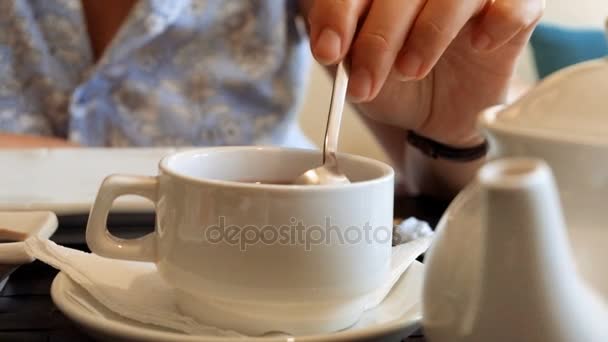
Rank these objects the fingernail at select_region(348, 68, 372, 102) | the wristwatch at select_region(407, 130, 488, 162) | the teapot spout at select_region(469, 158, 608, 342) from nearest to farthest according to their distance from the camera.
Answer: the teapot spout at select_region(469, 158, 608, 342) → the fingernail at select_region(348, 68, 372, 102) → the wristwatch at select_region(407, 130, 488, 162)

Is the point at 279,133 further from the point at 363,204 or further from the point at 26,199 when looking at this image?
the point at 363,204

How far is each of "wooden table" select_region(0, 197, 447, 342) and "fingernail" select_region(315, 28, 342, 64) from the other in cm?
16

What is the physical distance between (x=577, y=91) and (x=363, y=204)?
0.11 meters

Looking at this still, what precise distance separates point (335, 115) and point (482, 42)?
0.51 feet

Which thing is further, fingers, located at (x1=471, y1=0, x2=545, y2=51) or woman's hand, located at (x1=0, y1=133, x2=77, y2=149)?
woman's hand, located at (x1=0, y1=133, x2=77, y2=149)

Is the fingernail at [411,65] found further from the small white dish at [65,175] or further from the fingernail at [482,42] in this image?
the small white dish at [65,175]

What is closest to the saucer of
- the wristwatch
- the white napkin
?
the white napkin

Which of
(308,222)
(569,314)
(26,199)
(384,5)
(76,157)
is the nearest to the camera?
(569,314)

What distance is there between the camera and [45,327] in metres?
0.32

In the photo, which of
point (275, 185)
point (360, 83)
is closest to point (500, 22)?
point (360, 83)

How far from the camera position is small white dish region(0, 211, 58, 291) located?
350mm

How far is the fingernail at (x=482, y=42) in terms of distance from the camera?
486 mm

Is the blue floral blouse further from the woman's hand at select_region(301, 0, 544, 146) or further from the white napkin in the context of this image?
the white napkin

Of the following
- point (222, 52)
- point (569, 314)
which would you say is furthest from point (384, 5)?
point (222, 52)
